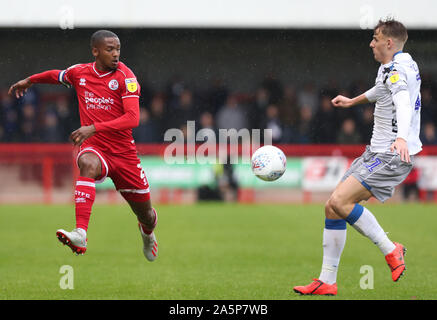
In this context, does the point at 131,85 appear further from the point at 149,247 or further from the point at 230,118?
the point at 230,118

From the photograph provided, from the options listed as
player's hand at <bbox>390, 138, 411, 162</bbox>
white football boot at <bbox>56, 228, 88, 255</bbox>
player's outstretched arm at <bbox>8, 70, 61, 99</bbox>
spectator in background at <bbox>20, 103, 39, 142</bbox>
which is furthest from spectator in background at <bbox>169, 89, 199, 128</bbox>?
player's hand at <bbox>390, 138, 411, 162</bbox>

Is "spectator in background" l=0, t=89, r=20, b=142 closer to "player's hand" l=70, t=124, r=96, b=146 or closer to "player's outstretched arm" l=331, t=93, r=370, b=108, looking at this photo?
"player's hand" l=70, t=124, r=96, b=146

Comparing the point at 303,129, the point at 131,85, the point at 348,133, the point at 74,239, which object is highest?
the point at 303,129

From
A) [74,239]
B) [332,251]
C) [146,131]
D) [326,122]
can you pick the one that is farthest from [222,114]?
[74,239]

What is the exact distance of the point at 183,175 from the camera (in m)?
15.5

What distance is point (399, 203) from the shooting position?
53.0 ft

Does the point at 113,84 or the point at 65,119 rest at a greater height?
the point at 65,119

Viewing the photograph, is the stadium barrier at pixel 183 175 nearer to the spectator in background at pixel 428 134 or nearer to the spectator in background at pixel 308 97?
the spectator in background at pixel 428 134

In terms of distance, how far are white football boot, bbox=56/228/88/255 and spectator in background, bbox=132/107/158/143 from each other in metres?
9.20

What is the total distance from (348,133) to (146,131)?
422 centimetres

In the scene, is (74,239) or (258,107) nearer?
(74,239)

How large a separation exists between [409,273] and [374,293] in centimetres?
140

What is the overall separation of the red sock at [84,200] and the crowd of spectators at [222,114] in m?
8.29
